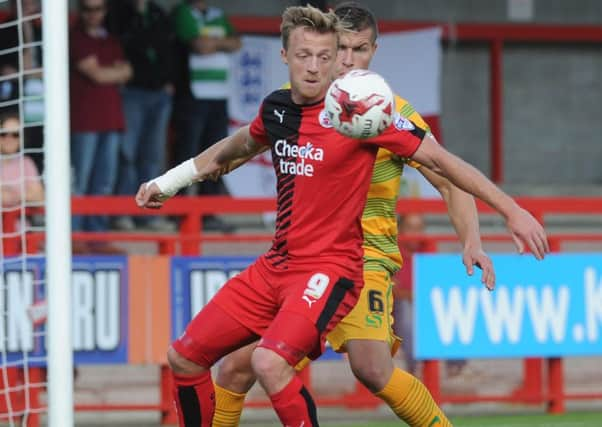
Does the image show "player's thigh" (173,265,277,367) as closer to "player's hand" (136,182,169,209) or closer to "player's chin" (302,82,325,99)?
"player's hand" (136,182,169,209)

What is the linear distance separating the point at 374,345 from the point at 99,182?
20.5 ft

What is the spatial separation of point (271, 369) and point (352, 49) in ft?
5.42

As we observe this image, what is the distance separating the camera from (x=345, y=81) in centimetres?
630

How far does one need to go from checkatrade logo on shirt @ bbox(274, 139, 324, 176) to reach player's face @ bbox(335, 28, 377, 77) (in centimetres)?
65

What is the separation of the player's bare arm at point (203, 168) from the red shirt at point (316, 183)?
0.27 meters

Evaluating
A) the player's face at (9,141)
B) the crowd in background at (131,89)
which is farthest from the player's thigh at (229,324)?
the crowd in background at (131,89)

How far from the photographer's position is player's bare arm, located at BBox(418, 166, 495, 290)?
698 centimetres

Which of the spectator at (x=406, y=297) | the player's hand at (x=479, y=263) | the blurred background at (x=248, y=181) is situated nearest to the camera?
the player's hand at (x=479, y=263)

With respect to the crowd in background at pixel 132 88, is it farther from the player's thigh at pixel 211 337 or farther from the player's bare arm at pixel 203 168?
the player's thigh at pixel 211 337

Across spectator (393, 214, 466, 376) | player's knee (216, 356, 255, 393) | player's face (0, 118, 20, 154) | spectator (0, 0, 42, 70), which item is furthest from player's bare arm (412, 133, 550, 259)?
spectator (0, 0, 42, 70)

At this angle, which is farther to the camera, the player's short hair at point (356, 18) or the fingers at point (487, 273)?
the player's short hair at point (356, 18)

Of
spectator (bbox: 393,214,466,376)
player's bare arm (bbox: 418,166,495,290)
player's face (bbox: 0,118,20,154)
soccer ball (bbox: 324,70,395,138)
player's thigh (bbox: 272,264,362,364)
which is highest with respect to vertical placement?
soccer ball (bbox: 324,70,395,138)

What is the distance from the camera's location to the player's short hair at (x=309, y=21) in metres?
6.62

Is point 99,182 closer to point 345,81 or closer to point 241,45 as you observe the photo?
point 241,45
